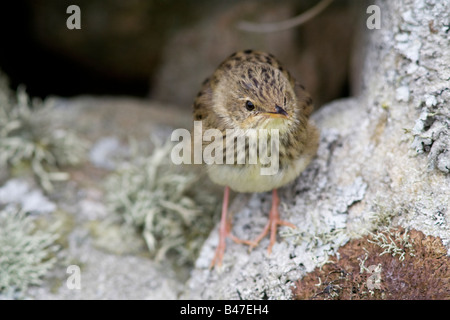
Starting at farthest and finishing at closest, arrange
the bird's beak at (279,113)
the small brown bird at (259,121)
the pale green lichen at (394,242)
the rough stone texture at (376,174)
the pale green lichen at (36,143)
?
the pale green lichen at (36,143), the small brown bird at (259,121), the bird's beak at (279,113), the rough stone texture at (376,174), the pale green lichen at (394,242)

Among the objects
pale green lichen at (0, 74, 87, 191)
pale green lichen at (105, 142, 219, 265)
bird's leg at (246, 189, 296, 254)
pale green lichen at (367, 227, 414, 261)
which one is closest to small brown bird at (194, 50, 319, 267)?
bird's leg at (246, 189, 296, 254)

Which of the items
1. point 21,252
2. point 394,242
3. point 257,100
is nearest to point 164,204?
point 21,252

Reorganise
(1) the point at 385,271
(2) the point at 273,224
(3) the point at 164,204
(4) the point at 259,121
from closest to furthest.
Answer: (1) the point at 385,271 < (4) the point at 259,121 < (2) the point at 273,224 < (3) the point at 164,204

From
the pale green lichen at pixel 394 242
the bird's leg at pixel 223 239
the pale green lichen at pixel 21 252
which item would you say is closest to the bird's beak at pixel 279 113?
the pale green lichen at pixel 394 242

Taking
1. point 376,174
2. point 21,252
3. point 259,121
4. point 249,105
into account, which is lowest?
point 21,252

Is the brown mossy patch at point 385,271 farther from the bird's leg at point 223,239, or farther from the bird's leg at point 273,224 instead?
the bird's leg at point 223,239

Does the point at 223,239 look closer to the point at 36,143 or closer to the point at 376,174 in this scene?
the point at 376,174

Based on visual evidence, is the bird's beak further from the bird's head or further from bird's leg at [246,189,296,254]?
bird's leg at [246,189,296,254]
